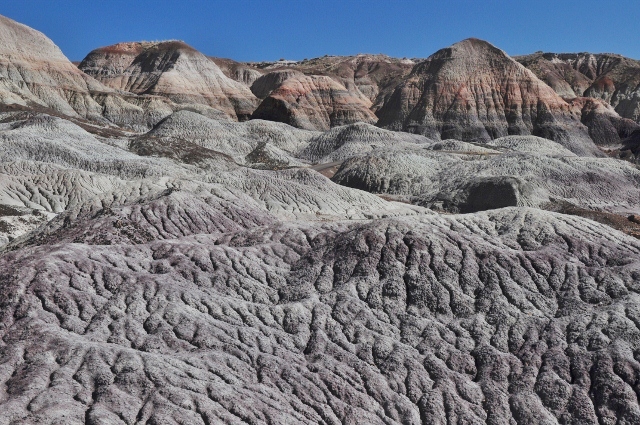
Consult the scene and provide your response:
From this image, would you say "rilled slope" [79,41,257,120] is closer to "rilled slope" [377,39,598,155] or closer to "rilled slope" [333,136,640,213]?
"rilled slope" [377,39,598,155]

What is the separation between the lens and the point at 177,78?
9969cm

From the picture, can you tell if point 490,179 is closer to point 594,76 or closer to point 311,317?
point 311,317

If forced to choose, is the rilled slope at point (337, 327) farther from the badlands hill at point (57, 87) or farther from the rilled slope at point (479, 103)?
the rilled slope at point (479, 103)

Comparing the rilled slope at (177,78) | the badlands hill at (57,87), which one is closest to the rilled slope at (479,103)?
the rilled slope at (177,78)

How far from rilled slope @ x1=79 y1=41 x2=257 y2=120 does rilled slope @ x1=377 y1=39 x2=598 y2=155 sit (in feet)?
75.4

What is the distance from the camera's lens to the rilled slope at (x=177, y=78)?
320ft

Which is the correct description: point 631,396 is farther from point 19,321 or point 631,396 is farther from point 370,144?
point 370,144

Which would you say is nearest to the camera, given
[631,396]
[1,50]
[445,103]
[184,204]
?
[631,396]

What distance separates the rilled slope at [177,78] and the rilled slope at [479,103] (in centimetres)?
2298

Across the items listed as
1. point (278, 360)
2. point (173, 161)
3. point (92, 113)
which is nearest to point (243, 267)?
point (278, 360)

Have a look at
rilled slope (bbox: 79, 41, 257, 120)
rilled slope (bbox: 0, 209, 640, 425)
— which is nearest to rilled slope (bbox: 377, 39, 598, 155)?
rilled slope (bbox: 79, 41, 257, 120)

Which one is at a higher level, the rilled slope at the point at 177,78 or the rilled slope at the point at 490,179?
the rilled slope at the point at 177,78

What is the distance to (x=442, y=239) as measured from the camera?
50.5 ft

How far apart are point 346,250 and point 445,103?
242 ft
